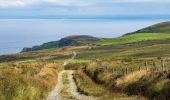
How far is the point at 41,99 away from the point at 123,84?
7.07 m

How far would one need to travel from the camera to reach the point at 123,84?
38219mm

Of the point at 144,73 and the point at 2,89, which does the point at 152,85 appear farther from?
the point at 2,89

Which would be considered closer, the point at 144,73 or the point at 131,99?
the point at 131,99

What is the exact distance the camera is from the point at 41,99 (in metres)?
34.2

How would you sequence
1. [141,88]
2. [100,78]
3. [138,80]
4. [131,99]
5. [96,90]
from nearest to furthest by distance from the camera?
[131,99]
[141,88]
[138,80]
[96,90]
[100,78]

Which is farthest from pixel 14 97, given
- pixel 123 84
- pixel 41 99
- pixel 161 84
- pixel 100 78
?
pixel 100 78

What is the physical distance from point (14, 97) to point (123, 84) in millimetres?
11710

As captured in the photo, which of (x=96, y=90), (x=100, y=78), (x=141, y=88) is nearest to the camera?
(x=141, y=88)

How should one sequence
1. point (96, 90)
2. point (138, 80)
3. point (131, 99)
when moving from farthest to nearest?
point (96, 90) < point (138, 80) < point (131, 99)

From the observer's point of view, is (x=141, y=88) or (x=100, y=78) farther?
(x=100, y=78)

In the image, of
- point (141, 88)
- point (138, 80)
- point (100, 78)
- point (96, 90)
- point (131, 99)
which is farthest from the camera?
point (100, 78)

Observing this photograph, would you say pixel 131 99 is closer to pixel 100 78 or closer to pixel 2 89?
pixel 2 89

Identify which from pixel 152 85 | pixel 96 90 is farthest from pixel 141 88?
pixel 96 90

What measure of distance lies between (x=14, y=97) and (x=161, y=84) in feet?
28.4
